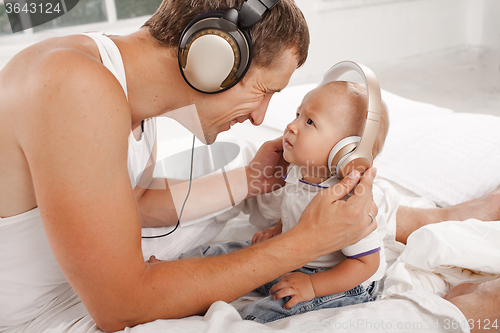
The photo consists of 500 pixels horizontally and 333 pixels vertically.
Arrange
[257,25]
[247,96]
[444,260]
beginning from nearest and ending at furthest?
[257,25] → [247,96] → [444,260]

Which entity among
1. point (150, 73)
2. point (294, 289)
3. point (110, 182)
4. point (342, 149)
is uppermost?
point (150, 73)

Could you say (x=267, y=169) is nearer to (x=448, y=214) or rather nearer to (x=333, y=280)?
(x=333, y=280)

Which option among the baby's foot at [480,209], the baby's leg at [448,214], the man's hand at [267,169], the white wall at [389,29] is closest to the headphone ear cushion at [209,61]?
the man's hand at [267,169]

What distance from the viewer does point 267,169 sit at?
143 centimetres

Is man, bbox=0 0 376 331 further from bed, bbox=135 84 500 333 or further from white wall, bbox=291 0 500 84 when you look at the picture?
white wall, bbox=291 0 500 84

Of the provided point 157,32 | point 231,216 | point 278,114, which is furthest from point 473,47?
point 157,32

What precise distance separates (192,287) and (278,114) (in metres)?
1.29

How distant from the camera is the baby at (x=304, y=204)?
1.07 m

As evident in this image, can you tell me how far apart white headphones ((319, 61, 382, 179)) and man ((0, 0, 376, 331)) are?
0.14 feet

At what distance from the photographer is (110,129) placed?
79cm

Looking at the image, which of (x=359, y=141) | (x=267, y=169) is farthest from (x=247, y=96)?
(x=267, y=169)

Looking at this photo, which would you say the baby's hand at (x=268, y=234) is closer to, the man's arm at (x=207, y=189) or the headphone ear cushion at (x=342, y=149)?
the man's arm at (x=207, y=189)

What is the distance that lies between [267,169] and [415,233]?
513mm

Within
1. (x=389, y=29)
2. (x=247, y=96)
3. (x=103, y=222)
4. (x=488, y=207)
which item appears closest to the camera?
(x=103, y=222)
